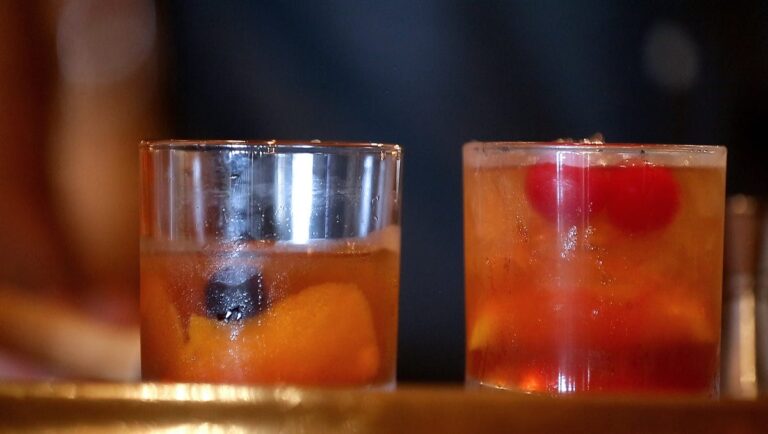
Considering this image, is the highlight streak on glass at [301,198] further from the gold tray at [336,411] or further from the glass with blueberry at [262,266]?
the gold tray at [336,411]

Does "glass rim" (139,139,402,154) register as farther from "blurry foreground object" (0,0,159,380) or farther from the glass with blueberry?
"blurry foreground object" (0,0,159,380)

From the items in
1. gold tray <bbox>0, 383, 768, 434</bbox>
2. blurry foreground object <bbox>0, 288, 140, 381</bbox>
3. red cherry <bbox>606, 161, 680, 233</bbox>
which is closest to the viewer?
gold tray <bbox>0, 383, 768, 434</bbox>

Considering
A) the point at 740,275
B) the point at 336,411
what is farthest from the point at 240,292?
the point at 740,275

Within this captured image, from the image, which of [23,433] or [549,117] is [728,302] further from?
[23,433]

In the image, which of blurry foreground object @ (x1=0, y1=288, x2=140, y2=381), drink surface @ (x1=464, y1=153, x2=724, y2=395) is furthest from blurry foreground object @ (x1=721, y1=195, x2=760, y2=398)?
blurry foreground object @ (x1=0, y1=288, x2=140, y2=381)

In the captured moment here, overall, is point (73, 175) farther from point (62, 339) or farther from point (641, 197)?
point (641, 197)

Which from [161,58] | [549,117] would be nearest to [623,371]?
[549,117]
